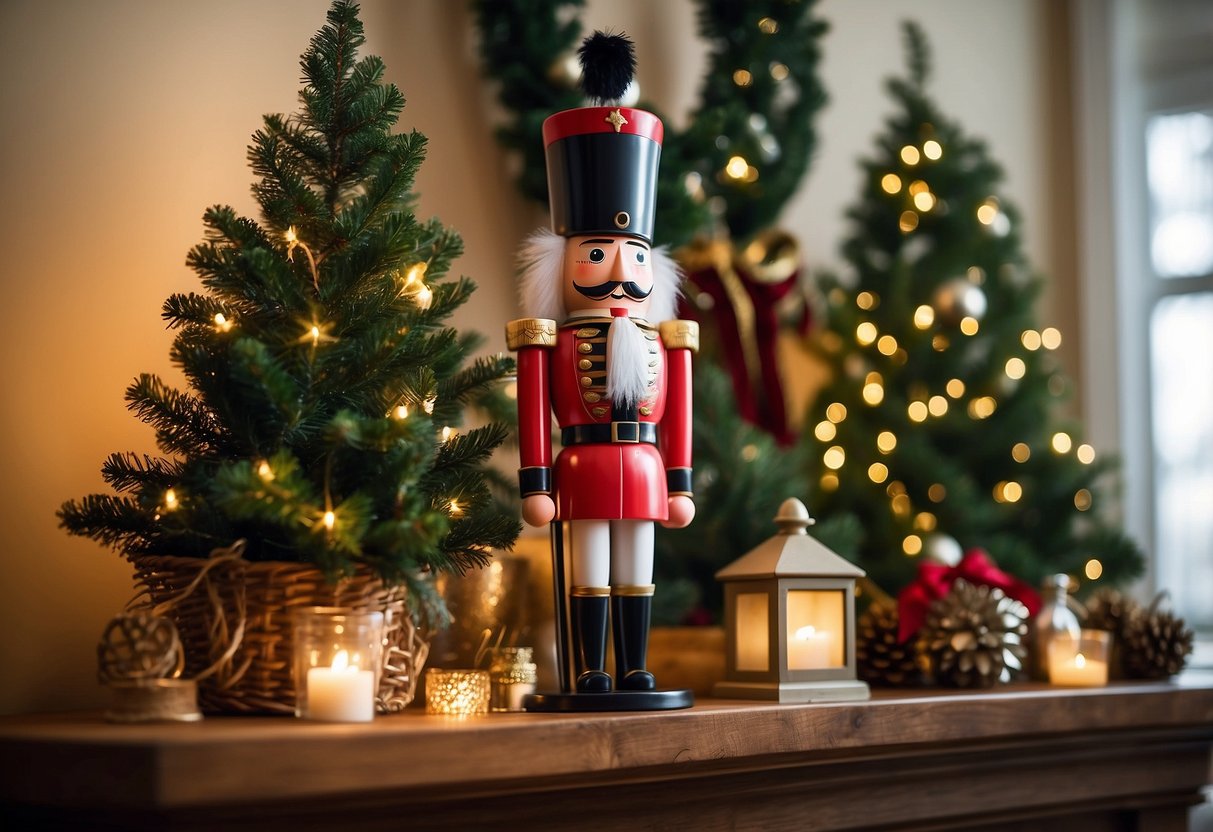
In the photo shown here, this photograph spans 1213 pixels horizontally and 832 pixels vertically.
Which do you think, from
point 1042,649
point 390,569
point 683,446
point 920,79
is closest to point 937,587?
point 1042,649

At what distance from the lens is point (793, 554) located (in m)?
1.13

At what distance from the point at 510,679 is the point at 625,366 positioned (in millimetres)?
288

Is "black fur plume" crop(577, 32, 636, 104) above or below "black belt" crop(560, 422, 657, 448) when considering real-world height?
above

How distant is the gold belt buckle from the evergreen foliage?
449 mm

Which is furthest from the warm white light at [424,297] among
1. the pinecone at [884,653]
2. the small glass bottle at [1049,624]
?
the small glass bottle at [1049,624]

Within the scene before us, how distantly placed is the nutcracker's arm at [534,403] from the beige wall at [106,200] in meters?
0.39

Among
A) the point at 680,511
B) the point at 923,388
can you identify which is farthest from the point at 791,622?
the point at 923,388

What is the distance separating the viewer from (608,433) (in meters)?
1.02

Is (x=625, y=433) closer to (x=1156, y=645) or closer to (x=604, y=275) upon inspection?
(x=604, y=275)

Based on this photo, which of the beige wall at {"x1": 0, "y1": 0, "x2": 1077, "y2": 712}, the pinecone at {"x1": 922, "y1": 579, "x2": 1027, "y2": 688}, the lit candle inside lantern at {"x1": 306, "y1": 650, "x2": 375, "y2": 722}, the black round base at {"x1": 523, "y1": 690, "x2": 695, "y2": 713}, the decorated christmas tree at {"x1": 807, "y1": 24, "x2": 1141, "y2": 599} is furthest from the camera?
the decorated christmas tree at {"x1": 807, "y1": 24, "x2": 1141, "y2": 599}

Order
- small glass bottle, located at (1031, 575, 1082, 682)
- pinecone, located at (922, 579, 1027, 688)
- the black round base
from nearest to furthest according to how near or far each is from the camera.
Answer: the black round base, pinecone, located at (922, 579, 1027, 688), small glass bottle, located at (1031, 575, 1082, 682)

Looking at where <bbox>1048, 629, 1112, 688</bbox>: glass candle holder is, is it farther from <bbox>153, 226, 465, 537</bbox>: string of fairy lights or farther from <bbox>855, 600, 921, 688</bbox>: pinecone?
<bbox>153, 226, 465, 537</bbox>: string of fairy lights

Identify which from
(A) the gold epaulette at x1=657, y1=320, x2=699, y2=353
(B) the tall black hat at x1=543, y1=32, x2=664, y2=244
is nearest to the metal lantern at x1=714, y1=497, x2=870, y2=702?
(A) the gold epaulette at x1=657, y1=320, x2=699, y2=353

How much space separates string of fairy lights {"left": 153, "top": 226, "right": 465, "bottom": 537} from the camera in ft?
2.92
